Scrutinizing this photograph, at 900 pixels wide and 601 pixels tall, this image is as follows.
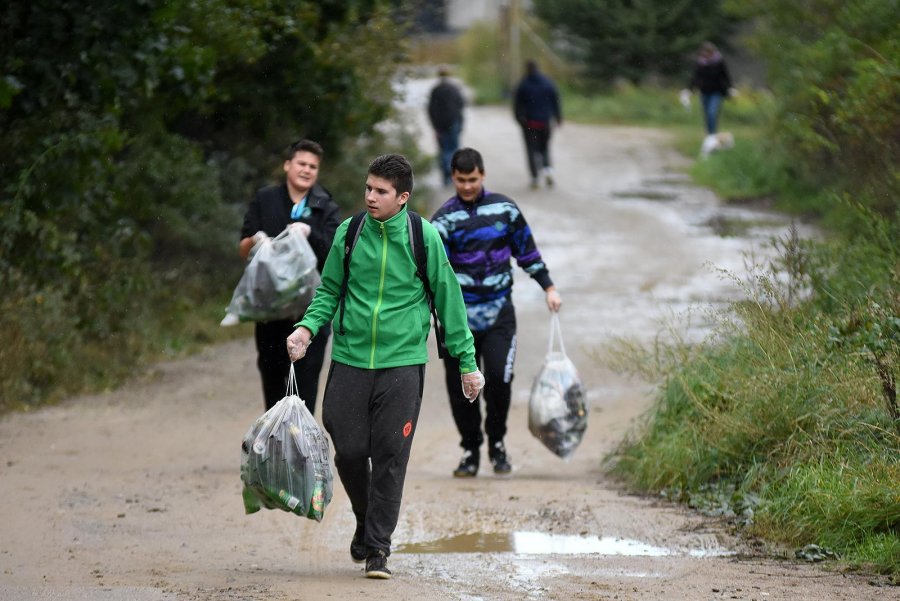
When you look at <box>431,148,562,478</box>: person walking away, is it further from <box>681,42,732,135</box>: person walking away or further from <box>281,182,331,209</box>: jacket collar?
<box>681,42,732,135</box>: person walking away

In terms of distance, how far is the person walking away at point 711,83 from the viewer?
23.4m

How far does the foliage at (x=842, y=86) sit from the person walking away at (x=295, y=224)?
3.89m

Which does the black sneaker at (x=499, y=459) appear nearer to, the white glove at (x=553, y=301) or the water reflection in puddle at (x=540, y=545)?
the white glove at (x=553, y=301)

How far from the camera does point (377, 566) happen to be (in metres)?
5.87

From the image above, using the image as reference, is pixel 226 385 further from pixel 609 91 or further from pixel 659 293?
pixel 609 91

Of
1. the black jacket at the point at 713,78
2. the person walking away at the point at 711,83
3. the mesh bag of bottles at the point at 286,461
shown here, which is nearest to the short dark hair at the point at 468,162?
the mesh bag of bottles at the point at 286,461

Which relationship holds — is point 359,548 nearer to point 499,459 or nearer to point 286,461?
point 286,461

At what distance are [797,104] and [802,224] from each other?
1514mm

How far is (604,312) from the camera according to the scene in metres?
13.6

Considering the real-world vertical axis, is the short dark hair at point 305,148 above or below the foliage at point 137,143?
above

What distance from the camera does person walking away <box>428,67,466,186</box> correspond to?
2075 centimetres

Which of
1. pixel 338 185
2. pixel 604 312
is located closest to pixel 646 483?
pixel 604 312

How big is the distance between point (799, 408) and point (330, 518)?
260 cm

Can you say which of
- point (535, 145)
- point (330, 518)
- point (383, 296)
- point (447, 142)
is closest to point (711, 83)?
point (535, 145)
